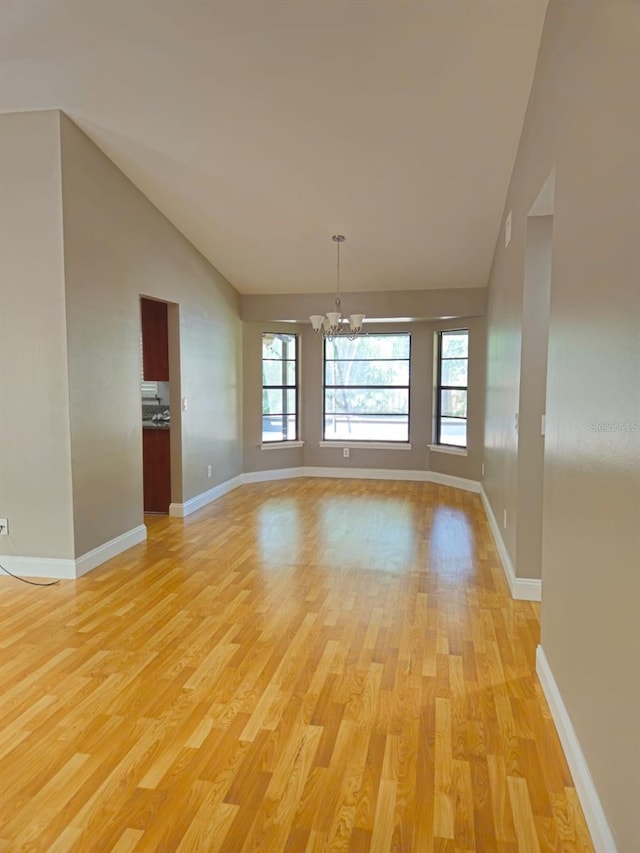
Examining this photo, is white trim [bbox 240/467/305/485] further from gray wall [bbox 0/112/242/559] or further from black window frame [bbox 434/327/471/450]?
gray wall [bbox 0/112/242/559]

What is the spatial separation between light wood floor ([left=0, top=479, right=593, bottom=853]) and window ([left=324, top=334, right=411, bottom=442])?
3.79 metres

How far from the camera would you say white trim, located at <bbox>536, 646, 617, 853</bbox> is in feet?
5.40

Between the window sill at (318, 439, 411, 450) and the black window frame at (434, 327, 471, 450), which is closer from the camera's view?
the black window frame at (434, 327, 471, 450)

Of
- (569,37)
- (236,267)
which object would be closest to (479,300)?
(236,267)

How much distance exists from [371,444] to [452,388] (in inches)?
52.1

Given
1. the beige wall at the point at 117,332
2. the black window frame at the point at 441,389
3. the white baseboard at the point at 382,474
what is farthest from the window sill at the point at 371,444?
Answer: the beige wall at the point at 117,332

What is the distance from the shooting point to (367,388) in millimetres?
8062

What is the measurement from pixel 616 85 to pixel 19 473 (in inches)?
157

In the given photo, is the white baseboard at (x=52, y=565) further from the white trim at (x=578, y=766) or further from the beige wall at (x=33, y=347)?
the white trim at (x=578, y=766)

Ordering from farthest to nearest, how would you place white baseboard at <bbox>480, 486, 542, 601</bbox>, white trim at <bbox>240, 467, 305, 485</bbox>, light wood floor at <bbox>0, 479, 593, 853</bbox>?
white trim at <bbox>240, 467, 305, 485</bbox>
white baseboard at <bbox>480, 486, 542, 601</bbox>
light wood floor at <bbox>0, 479, 593, 853</bbox>

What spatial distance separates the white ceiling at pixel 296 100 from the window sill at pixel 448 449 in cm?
268

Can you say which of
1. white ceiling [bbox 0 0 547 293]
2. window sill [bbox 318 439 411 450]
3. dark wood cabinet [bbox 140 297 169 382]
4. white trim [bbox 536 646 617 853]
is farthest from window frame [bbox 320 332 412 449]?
white trim [bbox 536 646 617 853]

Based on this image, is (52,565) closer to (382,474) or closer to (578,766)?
(578,766)

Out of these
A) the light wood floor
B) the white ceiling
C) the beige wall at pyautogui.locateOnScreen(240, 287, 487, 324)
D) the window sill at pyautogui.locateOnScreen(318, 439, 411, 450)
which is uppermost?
the white ceiling
